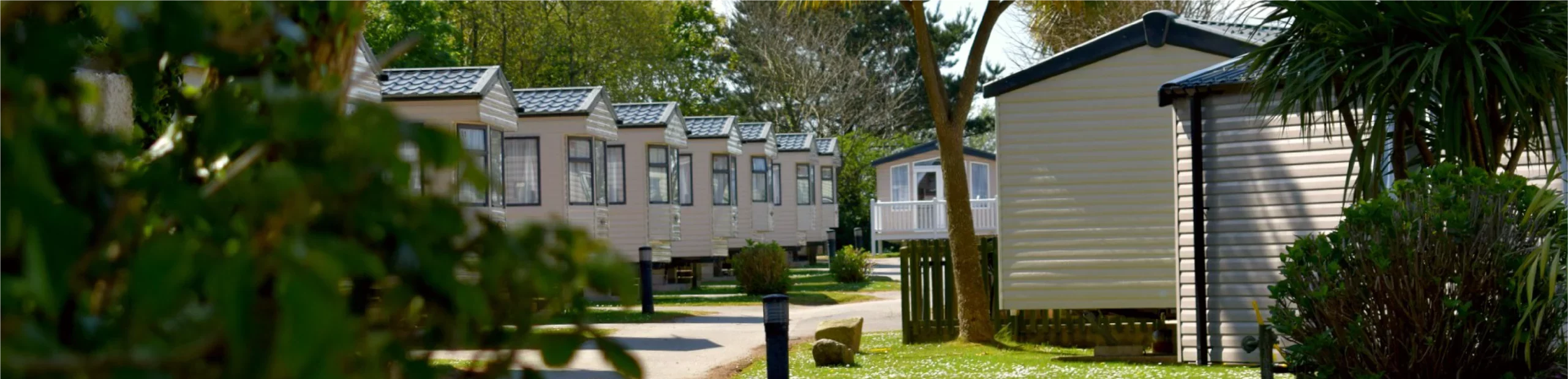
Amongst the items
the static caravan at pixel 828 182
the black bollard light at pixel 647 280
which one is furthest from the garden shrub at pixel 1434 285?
the static caravan at pixel 828 182

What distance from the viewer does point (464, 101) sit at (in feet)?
62.6

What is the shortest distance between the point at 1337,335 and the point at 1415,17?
2029 millimetres

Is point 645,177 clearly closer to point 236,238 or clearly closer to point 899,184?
point 899,184

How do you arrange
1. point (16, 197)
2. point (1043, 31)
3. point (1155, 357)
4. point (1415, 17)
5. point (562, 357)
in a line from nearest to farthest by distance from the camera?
1. point (16, 197)
2. point (562, 357)
3. point (1415, 17)
4. point (1155, 357)
5. point (1043, 31)

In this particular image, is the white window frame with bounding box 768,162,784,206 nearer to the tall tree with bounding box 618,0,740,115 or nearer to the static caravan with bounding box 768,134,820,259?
the static caravan with bounding box 768,134,820,259

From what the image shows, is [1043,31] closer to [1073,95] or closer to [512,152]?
[512,152]

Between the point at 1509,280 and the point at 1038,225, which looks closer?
the point at 1509,280

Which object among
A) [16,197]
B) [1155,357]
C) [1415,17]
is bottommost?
[1155,357]

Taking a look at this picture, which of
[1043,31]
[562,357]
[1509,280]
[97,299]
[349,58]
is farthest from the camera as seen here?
[1043,31]

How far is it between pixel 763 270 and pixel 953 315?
917 centimetres

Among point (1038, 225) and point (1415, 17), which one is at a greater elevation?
point (1415, 17)

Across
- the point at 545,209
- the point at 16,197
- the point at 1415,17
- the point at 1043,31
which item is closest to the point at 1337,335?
the point at 1415,17

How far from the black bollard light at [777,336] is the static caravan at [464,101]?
384 inches

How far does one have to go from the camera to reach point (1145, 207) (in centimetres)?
1372
